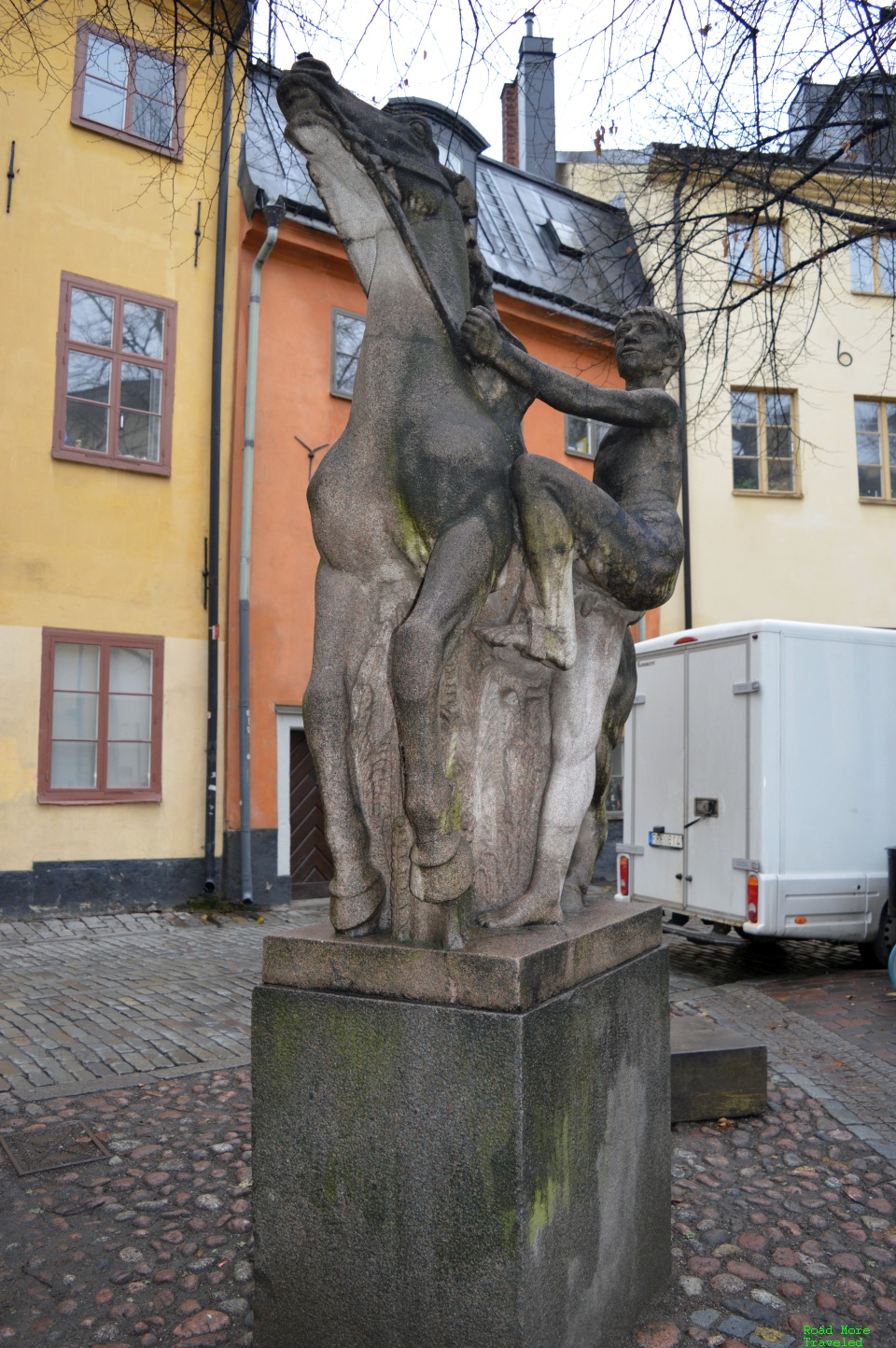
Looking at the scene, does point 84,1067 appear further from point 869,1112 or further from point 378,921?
point 869,1112

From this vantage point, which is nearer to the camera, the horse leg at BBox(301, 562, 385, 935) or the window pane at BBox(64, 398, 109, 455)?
the horse leg at BBox(301, 562, 385, 935)

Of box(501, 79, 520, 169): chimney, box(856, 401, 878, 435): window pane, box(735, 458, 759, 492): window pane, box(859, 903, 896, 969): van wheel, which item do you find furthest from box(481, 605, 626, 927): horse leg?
box(501, 79, 520, 169): chimney

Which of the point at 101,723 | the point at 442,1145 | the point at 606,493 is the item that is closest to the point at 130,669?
the point at 101,723

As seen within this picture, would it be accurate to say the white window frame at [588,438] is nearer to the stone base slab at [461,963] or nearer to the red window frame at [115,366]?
the red window frame at [115,366]

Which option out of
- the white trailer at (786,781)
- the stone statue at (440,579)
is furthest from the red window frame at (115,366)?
the stone statue at (440,579)

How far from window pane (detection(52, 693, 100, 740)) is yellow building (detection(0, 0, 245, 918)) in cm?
2

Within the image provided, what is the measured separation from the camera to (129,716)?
36.3ft

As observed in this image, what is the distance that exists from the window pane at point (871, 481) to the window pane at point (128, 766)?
1100 centimetres

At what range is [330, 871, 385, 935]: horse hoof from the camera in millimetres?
2662

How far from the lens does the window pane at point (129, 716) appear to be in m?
11.0

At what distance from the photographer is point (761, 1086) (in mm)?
4605

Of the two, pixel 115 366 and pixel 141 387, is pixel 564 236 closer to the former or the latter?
pixel 141 387

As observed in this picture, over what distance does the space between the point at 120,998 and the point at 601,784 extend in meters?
4.71

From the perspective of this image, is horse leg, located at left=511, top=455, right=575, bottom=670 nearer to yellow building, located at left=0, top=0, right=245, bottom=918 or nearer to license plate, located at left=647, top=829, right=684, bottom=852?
license plate, located at left=647, top=829, right=684, bottom=852
